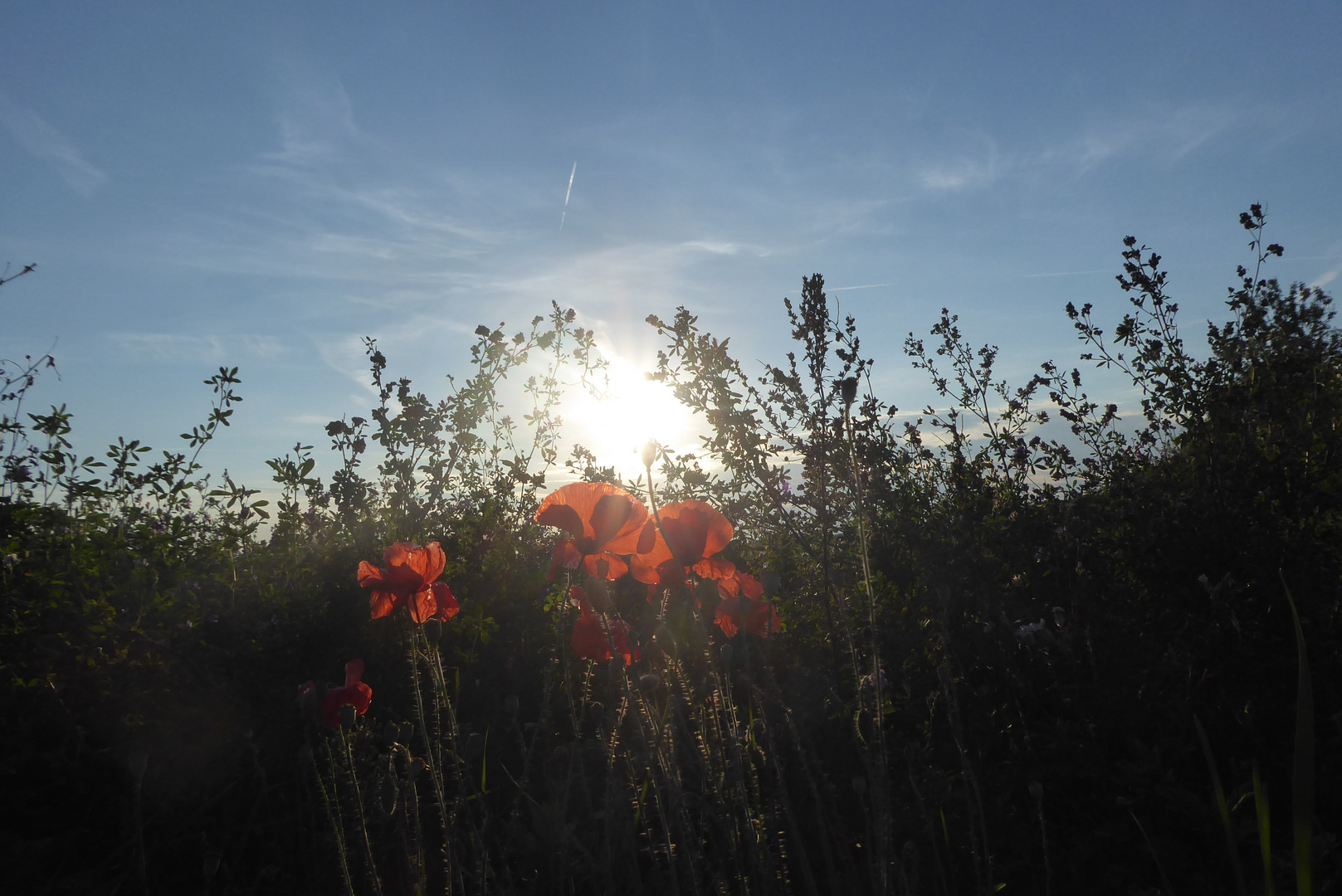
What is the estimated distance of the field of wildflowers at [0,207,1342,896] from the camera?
1.88 metres

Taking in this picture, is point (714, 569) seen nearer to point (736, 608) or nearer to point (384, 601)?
point (736, 608)

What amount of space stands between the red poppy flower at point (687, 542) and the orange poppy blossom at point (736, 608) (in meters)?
0.07

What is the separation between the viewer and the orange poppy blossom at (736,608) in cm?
229

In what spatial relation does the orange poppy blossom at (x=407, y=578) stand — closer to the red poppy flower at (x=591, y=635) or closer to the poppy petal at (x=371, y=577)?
the poppy petal at (x=371, y=577)

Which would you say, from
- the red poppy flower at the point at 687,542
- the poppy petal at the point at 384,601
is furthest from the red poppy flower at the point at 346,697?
the red poppy flower at the point at 687,542

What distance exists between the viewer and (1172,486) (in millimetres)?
3484

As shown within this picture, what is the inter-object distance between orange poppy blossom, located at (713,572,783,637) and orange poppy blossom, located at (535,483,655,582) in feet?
1.09

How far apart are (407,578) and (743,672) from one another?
1042 millimetres

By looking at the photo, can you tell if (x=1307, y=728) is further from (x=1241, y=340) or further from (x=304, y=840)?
(x=1241, y=340)

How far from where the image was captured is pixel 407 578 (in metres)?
2.29

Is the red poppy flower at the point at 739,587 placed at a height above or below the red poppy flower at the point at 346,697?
above

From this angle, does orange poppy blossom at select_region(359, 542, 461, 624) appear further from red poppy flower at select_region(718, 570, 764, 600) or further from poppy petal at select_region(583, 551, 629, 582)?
red poppy flower at select_region(718, 570, 764, 600)

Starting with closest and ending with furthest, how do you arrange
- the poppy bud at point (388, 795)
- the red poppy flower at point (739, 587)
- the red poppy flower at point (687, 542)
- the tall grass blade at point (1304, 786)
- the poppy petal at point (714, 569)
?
the tall grass blade at point (1304, 786)
the poppy bud at point (388, 795)
the red poppy flower at point (687, 542)
the red poppy flower at point (739, 587)
the poppy petal at point (714, 569)

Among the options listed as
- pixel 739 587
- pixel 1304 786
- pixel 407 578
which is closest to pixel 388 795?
pixel 407 578
